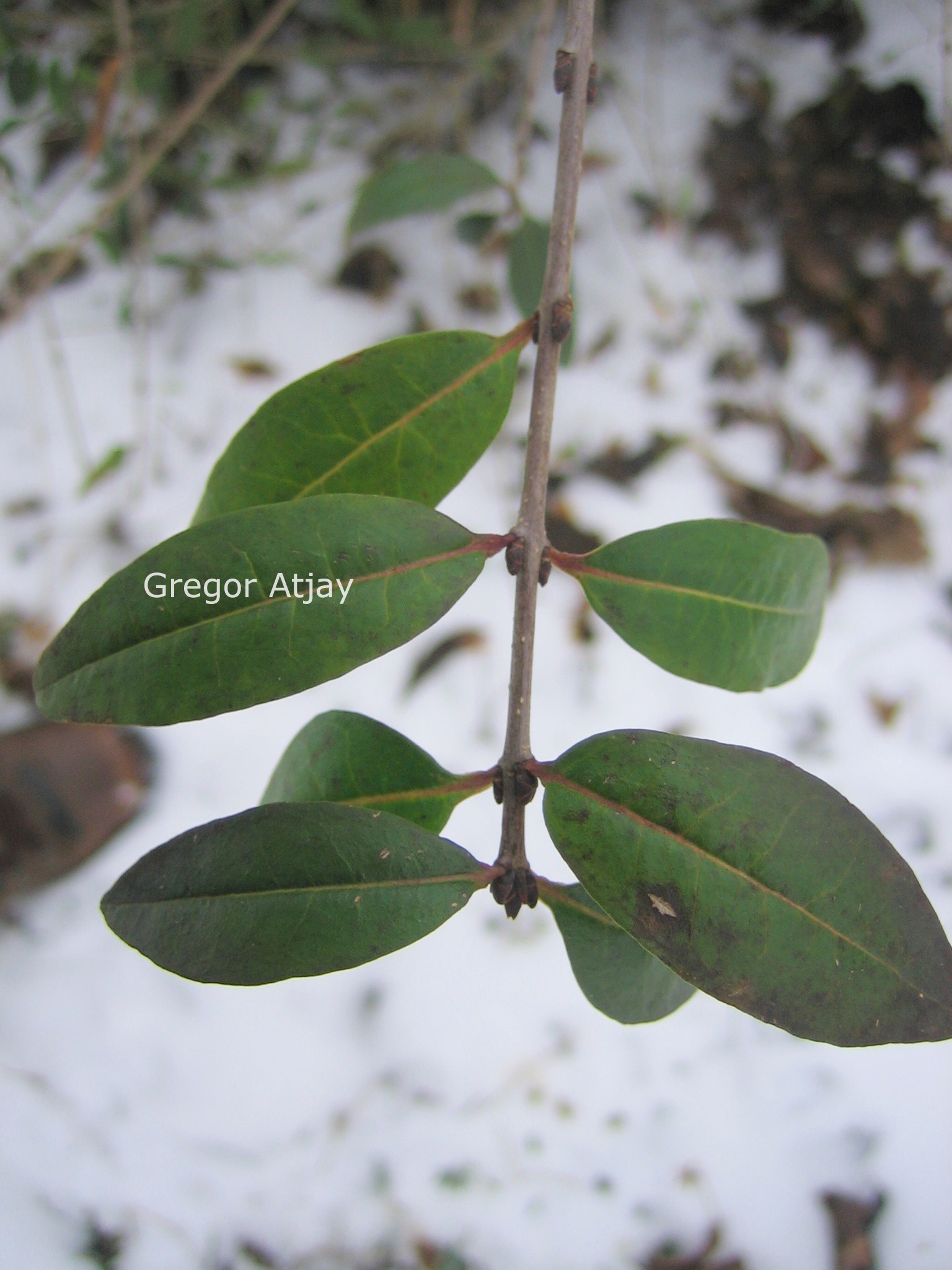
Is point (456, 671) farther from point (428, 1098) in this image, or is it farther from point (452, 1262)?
point (452, 1262)

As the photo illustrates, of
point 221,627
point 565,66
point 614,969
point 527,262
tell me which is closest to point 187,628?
point 221,627

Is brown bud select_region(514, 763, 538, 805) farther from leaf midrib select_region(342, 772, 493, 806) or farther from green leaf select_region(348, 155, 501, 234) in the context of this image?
green leaf select_region(348, 155, 501, 234)

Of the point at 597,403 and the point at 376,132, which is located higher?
the point at 376,132

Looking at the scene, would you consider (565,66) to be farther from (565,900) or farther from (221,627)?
(565,900)

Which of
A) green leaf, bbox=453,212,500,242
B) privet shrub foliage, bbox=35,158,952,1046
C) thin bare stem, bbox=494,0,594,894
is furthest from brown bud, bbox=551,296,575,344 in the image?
green leaf, bbox=453,212,500,242

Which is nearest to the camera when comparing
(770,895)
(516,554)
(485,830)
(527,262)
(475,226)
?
(770,895)

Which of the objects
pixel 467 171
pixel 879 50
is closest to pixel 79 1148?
pixel 467 171

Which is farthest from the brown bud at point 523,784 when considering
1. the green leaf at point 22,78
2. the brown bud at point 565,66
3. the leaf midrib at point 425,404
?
the green leaf at point 22,78

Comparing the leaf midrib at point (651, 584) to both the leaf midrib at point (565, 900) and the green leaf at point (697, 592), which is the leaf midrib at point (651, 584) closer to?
the green leaf at point (697, 592)
